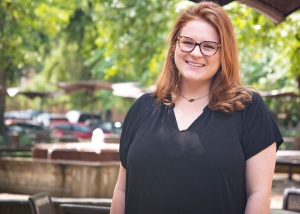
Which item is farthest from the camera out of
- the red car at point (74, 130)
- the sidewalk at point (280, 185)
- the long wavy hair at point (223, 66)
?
the red car at point (74, 130)

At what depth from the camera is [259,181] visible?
3014 millimetres

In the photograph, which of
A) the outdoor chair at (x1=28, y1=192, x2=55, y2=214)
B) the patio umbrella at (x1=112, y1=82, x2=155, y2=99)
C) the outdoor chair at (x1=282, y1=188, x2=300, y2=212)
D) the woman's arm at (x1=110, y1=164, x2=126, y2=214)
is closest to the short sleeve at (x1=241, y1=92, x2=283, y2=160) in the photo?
the woman's arm at (x1=110, y1=164, x2=126, y2=214)

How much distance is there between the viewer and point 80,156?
14.2 meters

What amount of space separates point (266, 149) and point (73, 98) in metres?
40.9

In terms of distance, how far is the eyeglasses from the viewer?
3156mm

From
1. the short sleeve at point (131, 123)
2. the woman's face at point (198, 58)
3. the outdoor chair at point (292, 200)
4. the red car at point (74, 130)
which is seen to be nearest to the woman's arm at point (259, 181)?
the woman's face at point (198, 58)

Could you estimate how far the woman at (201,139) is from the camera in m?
3.00

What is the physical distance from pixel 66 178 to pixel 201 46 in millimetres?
10245

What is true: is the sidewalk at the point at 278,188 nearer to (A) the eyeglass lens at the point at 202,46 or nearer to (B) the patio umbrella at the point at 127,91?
(B) the patio umbrella at the point at 127,91

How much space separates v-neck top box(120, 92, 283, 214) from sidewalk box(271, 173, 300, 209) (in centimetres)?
983

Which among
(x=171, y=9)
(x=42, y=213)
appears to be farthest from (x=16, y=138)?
(x=42, y=213)

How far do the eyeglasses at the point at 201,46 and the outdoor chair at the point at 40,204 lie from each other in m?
2.00

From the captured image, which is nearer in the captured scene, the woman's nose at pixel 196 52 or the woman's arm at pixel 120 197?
the woman's nose at pixel 196 52

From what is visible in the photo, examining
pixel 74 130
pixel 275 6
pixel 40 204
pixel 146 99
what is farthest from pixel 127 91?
pixel 146 99
